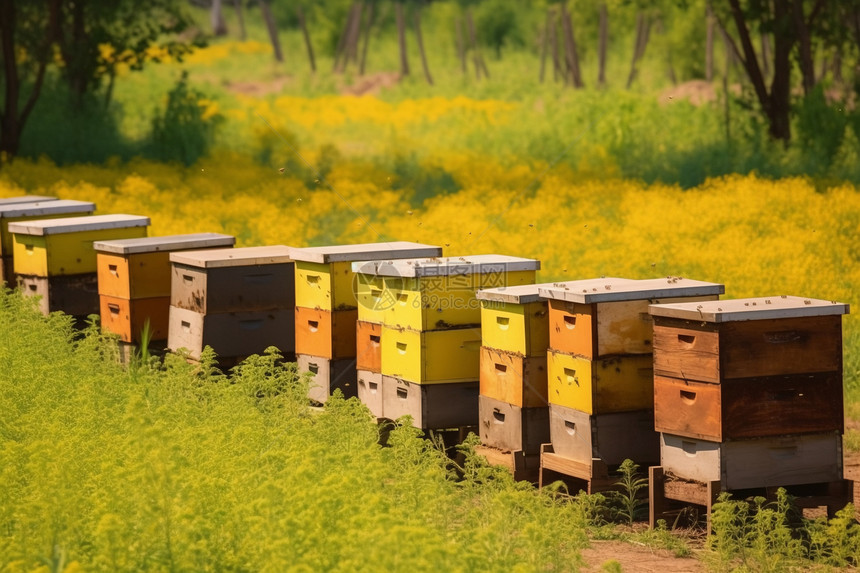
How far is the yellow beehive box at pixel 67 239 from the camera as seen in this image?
11008mm

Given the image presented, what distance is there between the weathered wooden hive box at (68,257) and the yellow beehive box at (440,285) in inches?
147

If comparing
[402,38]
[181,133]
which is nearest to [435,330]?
[181,133]

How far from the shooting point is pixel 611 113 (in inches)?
947

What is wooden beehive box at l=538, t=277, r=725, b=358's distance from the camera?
7141 mm

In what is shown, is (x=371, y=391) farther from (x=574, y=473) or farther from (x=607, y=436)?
(x=607, y=436)

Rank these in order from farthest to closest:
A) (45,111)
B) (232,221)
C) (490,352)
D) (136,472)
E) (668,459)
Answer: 1. (45,111)
2. (232,221)
3. (490,352)
4. (668,459)
5. (136,472)

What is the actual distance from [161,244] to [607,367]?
14.3 ft

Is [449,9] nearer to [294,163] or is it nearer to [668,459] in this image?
[294,163]

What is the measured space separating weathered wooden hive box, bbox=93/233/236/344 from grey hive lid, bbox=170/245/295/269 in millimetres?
380

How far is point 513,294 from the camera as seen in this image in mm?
7543

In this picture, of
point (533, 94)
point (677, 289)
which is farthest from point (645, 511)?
point (533, 94)

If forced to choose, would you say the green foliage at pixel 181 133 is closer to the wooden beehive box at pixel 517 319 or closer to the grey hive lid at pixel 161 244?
the grey hive lid at pixel 161 244

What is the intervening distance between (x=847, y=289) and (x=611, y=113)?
12036 mm

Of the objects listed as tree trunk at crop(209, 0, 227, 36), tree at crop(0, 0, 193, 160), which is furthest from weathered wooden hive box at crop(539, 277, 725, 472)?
tree trunk at crop(209, 0, 227, 36)
